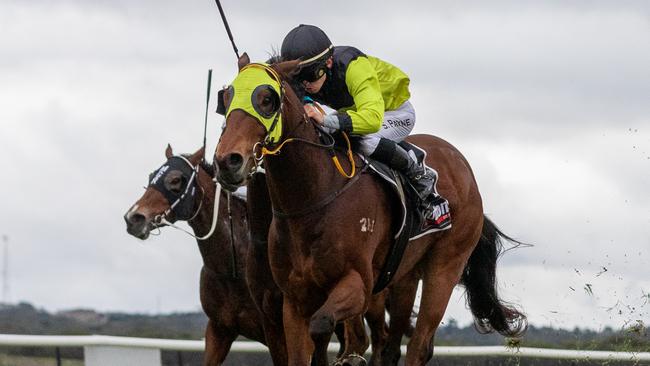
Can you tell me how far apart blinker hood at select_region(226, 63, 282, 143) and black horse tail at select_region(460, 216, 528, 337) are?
133 inches

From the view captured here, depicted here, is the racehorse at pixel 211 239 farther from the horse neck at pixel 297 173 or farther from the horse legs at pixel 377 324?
the horse neck at pixel 297 173

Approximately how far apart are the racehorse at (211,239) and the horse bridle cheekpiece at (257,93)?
7.91ft

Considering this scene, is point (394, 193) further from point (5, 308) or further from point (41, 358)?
point (5, 308)

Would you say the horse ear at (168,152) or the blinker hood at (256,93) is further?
the horse ear at (168,152)

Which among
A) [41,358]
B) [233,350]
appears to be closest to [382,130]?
[233,350]

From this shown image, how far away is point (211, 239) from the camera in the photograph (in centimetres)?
1025

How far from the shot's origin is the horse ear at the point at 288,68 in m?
8.02

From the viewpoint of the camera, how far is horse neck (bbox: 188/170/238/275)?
10188mm

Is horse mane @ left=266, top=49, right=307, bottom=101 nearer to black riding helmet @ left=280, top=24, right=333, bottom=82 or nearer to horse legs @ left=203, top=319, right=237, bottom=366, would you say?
black riding helmet @ left=280, top=24, right=333, bottom=82

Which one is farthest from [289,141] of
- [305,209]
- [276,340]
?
[276,340]

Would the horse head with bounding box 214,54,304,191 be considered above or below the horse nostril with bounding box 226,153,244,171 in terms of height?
above

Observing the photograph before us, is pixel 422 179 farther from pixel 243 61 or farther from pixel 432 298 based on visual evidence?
pixel 243 61

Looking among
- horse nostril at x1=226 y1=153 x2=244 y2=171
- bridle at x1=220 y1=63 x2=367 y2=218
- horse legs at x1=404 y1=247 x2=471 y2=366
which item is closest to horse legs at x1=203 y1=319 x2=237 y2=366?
horse legs at x1=404 y1=247 x2=471 y2=366

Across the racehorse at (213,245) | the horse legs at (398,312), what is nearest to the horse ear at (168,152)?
the racehorse at (213,245)
